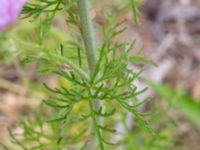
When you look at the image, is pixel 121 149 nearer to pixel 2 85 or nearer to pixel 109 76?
pixel 2 85

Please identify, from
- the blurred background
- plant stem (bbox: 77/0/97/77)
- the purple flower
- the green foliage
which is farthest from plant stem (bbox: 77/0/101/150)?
the green foliage

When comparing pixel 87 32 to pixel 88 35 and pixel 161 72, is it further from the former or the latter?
pixel 161 72

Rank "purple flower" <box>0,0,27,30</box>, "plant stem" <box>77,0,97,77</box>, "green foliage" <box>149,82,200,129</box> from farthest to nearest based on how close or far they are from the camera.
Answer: "green foliage" <box>149,82,200,129</box>, "plant stem" <box>77,0,97,77</box>, "purple flower" <box>0,0,27,30</box>

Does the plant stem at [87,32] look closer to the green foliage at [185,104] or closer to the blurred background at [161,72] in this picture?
the blurred background at [161,72]

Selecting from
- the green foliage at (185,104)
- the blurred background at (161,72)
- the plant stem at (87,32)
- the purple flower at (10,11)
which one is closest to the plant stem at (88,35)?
the plant stem at (87,32)

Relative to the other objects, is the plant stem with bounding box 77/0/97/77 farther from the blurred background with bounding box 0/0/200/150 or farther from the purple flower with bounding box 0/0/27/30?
the blurred background with bounding box 0/0/200/150
